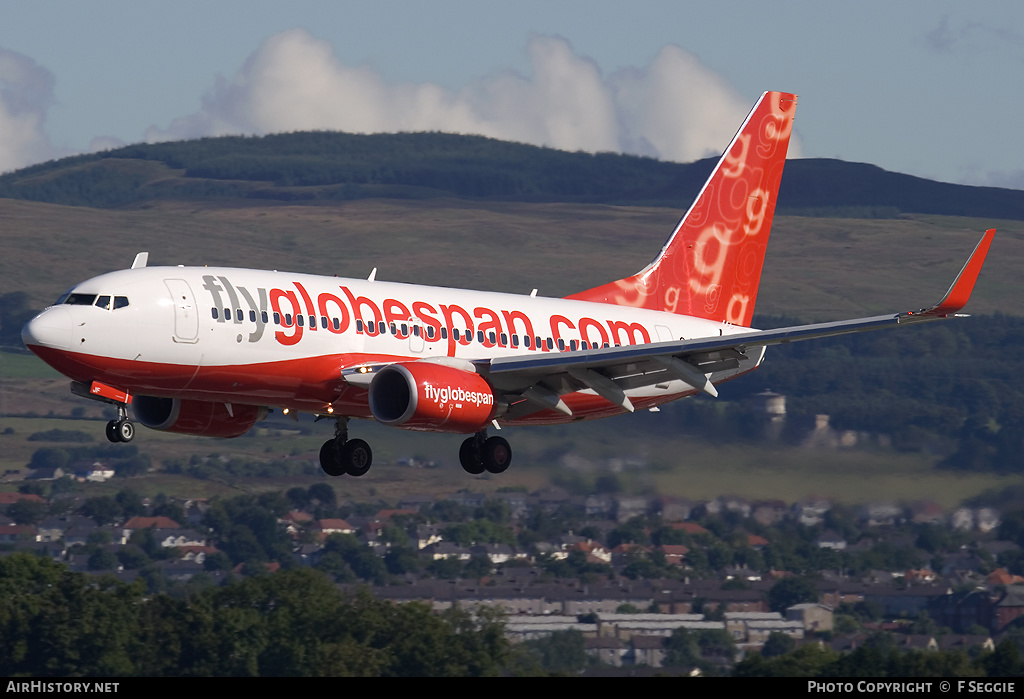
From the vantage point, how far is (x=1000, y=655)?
242 feet

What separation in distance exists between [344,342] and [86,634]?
139ft

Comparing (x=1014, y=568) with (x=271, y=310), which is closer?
(x=271, y=310)

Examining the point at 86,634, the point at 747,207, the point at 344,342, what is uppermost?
the point at 747,207

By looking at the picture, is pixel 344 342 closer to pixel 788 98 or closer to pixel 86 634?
pixel 788 98

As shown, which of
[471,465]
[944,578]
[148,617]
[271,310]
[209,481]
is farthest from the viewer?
[209,481]

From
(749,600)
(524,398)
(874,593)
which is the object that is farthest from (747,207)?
(749,600)

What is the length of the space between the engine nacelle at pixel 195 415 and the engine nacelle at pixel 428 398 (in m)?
4.50

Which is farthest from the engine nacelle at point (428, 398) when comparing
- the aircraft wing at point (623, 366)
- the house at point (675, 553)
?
the house at point (675, 553)

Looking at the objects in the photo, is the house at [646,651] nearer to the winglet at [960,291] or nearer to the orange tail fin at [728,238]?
the orange tail fin at [728,238]

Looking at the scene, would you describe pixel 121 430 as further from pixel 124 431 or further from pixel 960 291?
pixel 960 291

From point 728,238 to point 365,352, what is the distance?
52.1 feet

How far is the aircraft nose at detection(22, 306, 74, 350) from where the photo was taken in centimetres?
3719

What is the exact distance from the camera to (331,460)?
44.8 meters

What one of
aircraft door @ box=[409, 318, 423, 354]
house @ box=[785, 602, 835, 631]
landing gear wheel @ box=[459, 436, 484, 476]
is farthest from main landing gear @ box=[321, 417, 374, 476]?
house @ box=[785, 602, 835, 631]
